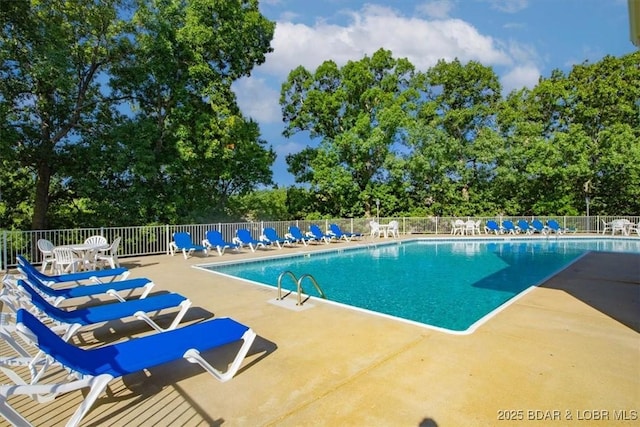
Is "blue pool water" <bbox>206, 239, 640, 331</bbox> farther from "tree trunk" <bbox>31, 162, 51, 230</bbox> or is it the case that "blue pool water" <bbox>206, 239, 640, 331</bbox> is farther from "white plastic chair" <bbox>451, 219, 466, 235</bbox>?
"tree trunk" <bbox>31, 162, 51, 230</bbox>

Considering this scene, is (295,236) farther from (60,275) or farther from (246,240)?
(60,275)

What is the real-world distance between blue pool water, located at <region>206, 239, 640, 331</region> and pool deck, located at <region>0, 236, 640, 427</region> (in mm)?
1425

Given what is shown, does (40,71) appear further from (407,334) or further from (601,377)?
(601,377)

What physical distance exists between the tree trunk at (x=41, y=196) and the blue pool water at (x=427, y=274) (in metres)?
9.44

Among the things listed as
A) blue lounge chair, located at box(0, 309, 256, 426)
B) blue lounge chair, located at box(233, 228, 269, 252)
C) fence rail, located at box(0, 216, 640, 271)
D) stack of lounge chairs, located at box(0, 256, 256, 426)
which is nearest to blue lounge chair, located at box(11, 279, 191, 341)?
stack of lounge chairs, located at box(0, 256, 256, 426)

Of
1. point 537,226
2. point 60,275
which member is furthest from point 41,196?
point 537,226

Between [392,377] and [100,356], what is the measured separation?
7.73ft

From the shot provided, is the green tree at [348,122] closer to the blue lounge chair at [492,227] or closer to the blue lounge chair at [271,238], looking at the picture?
the blue lounge chair at [492,227]

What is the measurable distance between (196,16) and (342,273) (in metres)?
13.1

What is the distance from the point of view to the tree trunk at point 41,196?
47.4 feet

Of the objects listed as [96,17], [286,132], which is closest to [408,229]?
[286,132]

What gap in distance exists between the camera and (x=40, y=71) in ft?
38.1

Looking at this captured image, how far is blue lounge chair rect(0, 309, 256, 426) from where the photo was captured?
7.64 ft

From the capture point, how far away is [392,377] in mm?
3133
